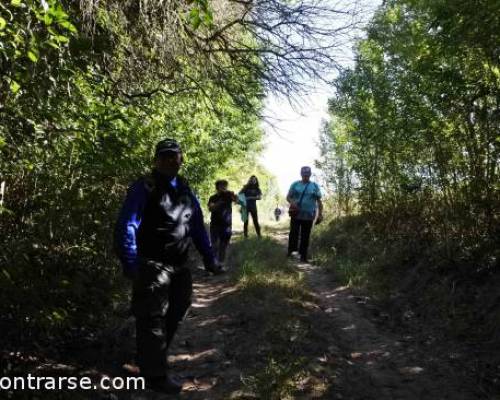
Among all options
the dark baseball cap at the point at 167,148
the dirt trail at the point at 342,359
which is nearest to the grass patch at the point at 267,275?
the dirt trail at the point at 342,359

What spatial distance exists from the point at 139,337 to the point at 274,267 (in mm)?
4717

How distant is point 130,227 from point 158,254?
14.9 inches

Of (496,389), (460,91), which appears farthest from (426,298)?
(460,91)

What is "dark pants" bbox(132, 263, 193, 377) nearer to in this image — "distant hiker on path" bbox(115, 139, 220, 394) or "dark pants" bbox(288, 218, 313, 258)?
"distant hiker on path" bbox(115, 139, 220, 394)

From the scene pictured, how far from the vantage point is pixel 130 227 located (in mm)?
3527

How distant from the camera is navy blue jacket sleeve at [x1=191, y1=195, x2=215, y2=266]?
426 centimetres

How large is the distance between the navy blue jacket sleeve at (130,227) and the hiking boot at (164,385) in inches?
37.7

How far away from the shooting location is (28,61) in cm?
316

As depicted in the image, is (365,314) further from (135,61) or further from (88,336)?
(135,61)

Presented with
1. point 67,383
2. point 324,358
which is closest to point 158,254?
point 67,383

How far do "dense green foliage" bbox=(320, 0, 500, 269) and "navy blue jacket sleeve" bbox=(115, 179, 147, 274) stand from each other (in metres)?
3.21

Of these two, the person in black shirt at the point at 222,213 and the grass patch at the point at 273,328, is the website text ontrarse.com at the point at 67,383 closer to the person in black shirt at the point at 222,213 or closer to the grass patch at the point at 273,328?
the grass patch at the point at 273,328

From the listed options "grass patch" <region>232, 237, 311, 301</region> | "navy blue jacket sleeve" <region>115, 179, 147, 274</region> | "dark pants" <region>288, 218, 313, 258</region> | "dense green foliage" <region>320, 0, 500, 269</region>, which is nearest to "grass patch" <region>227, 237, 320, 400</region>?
"grass patch" <region>232, 237, 311, 301</region>

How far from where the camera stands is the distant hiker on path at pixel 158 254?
3.56m
